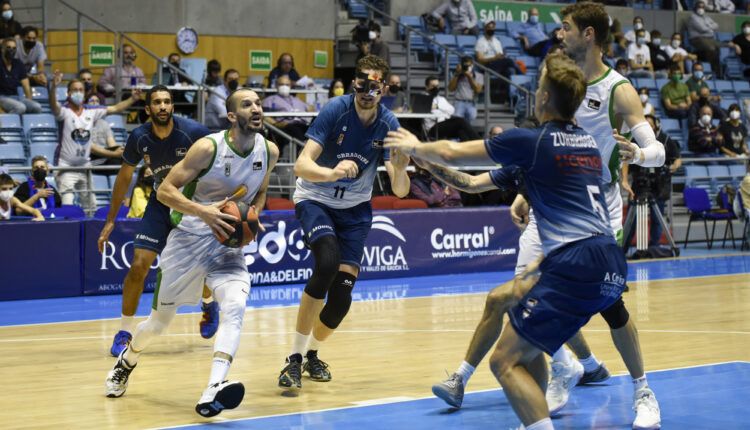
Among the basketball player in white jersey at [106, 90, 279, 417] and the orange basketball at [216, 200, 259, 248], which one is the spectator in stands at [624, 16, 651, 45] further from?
the orange basketball at [216, 200, 259, 248]

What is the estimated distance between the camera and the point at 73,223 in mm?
13250

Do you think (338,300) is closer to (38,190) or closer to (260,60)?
(38,190)

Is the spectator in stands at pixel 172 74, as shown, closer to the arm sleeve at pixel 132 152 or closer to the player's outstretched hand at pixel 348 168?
the arm sleeve at pixel 132 152

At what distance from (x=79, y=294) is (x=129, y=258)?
725mm

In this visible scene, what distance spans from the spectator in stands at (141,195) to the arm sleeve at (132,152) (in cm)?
446

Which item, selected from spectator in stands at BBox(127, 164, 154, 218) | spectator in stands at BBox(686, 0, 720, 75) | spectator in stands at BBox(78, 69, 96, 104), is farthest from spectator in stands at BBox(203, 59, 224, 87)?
spectator in stands at BBox(686, 0, 720, 75)

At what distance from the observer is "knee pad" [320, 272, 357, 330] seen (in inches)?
316

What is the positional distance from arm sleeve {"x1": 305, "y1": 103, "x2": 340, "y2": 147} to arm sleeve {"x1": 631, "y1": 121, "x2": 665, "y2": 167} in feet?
7.12

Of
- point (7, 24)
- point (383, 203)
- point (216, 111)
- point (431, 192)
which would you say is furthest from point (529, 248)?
point (7, 24)

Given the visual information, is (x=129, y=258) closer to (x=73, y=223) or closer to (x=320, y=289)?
(x=73, y=223)

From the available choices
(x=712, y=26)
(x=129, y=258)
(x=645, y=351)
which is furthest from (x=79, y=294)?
(x=712, y=26)

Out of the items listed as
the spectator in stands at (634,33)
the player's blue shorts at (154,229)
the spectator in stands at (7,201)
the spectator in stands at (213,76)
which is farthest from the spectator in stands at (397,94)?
the player's blue shorts at (154,229)

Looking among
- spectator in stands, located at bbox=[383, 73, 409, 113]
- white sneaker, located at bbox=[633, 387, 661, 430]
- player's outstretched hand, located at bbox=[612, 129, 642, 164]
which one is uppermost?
spectator in stands, located at bbox=[383, 73, 409, 113]

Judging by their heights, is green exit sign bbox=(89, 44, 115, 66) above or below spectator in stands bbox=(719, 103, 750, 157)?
above
